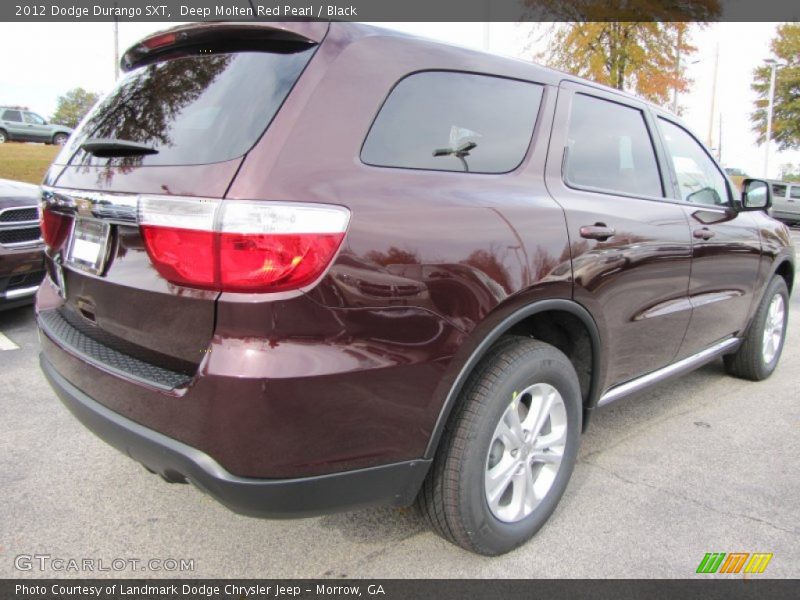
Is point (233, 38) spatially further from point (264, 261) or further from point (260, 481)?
point (260, 481)

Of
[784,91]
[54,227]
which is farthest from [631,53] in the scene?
[784,91]

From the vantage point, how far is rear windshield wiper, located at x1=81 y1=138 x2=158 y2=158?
75.1 inches

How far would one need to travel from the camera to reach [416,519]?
8.09ft

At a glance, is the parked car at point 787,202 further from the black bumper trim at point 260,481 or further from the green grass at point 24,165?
the black bumper trim at point 260,481

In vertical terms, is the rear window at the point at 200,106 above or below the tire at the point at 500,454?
above

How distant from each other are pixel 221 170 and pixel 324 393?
2.19ft

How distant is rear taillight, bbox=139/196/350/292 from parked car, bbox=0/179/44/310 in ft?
12.9

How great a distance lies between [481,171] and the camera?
2115 mm

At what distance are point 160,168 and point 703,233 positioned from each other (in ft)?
8.85

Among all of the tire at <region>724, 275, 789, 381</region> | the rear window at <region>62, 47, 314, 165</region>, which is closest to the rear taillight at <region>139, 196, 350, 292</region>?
the rear window at <region>62, 47, 314, 165</region>

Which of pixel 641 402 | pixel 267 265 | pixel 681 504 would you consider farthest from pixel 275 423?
pixel 641 402

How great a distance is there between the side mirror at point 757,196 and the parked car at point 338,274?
1.60 meters

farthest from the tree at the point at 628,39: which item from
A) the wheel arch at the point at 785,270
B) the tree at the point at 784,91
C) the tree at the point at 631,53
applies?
the tree at the point at 784,91

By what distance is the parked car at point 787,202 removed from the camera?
20.2 metres
